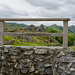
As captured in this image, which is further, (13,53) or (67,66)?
(13,53)

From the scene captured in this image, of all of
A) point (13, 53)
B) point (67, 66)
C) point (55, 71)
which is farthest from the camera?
point (13, 53)

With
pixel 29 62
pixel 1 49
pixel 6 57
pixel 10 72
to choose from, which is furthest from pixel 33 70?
pixel 1 49

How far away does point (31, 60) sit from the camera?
11.9 ft

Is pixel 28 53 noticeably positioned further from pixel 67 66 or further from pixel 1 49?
pixel 67 66

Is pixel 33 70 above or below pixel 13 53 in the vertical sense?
below

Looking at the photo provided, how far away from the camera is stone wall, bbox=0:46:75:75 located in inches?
137

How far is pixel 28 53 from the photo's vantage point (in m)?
3.61

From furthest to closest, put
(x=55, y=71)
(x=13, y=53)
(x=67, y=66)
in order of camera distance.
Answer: (x=13, y=53), (x=55, y=71), (x=67, y=66)

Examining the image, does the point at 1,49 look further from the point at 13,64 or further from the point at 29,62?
the point at 29,62

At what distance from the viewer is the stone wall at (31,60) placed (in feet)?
11.4

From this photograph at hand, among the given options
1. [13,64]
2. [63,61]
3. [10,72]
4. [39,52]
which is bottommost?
[10,72]

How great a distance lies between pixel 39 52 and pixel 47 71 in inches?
30.7

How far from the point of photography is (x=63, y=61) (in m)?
3.16

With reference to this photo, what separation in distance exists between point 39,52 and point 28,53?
42 centimetres
